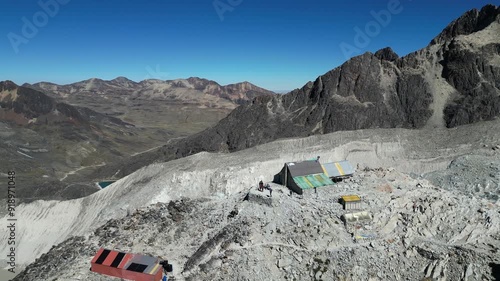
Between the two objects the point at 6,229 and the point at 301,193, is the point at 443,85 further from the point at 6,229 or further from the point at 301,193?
the point at 6,229

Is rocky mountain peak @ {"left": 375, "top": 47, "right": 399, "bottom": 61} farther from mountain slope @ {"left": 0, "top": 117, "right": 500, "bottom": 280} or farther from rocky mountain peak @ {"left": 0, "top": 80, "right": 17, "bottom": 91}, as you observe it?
rocky mountain peak @ {"left": 0, "top": 80, "right": 17, "bottom": 91}

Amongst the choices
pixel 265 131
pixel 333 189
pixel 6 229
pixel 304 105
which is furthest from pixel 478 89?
pixel 6 229

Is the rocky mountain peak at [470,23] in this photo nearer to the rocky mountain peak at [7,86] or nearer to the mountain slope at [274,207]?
the mountain slope at [274,207]

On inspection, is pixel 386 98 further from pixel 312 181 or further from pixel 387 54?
pixel 312 181

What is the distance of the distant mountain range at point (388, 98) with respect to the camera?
201 ft

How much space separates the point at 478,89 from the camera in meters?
60.2

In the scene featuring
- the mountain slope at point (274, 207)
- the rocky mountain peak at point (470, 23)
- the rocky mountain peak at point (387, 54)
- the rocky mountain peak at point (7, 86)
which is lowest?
the mountain slope at point (274, 207)

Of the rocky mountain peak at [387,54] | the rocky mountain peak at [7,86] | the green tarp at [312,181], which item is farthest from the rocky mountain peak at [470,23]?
the rocky mountain peak at [7,86]

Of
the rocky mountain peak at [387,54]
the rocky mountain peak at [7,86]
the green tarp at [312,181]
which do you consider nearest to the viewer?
the green tarp at [312,181]

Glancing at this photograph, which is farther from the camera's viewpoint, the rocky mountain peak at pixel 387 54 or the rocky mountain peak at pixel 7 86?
the rocky mountain peak at pixel 7 86

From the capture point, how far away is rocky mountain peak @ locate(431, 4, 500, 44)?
229 ft

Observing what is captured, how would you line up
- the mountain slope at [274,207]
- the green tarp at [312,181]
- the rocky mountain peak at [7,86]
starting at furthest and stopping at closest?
1. the rocky mountain peak at [7,86]
2. the green tarp at [312,181]
3. the mountain slope at [274,207]

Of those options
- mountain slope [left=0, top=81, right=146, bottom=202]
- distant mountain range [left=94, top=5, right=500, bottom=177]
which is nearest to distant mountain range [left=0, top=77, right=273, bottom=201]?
mountain slope [left=0, top=81, right=146, bottom=202]

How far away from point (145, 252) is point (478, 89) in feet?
187
